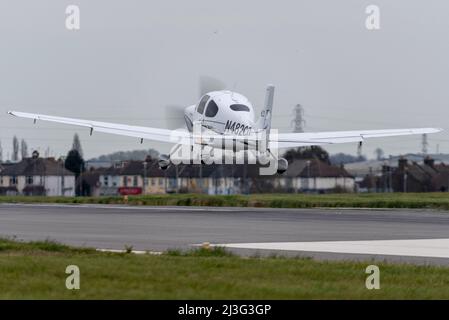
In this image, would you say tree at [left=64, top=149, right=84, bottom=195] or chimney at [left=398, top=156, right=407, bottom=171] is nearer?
tree at [left=64, top=149, right=84, bottom=195]

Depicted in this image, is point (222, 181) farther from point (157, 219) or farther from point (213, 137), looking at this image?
point (157, 219)

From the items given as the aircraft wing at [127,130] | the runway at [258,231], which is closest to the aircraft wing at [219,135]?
the aircraft wing at [127,130]

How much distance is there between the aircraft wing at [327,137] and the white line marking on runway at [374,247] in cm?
3850

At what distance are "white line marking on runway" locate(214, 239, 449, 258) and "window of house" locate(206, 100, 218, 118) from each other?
43.7 m

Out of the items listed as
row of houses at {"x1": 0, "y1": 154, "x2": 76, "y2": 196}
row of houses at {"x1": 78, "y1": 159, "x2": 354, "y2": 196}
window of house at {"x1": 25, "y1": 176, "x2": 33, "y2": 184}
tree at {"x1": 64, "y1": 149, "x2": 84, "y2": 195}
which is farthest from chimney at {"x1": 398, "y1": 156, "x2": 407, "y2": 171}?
window of house at {"x1": 25, "y1": 176, "x2": 33, "y2": 184}

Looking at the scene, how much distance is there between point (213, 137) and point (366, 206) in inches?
558

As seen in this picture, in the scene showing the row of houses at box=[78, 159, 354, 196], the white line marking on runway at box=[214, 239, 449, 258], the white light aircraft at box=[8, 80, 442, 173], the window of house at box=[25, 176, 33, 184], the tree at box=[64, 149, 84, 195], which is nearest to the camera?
the white line marking on runway at box=[214, 239, 449, 258]

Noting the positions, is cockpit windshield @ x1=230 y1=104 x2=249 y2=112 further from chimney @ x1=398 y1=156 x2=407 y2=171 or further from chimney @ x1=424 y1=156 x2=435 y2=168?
chimney @ x1=424 y1=156 x2=435 y2=168

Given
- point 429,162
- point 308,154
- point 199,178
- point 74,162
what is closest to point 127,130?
point 74,162

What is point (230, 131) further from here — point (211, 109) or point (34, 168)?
point (34, 168)

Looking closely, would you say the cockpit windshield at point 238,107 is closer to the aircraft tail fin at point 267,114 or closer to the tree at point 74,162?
the aircraft tail fin at point 267,114

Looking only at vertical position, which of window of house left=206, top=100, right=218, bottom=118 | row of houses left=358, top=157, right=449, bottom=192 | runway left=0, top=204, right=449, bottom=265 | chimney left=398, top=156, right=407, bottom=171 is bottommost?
runway left=0, top=204, right=449, bottom=265

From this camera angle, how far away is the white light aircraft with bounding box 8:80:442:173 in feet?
229

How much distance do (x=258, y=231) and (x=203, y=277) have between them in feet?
50.7
